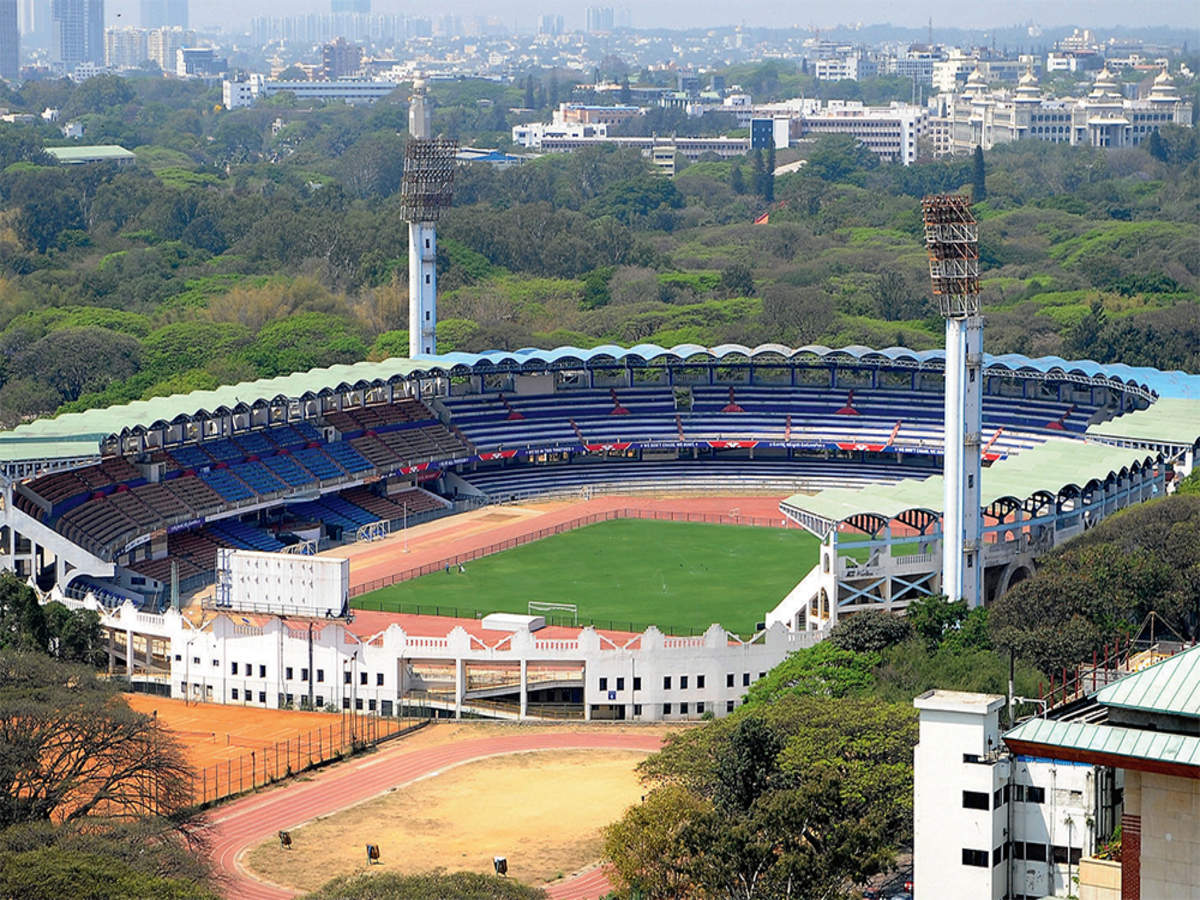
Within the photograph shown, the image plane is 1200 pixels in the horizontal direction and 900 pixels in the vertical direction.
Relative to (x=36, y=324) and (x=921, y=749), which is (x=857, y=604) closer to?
(x=921, y=749)

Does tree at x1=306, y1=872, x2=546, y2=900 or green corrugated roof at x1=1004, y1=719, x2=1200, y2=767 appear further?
tree at x1=306, y1=872, x2=546, y2=900

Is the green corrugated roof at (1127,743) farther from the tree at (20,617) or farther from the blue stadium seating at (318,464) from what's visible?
the blue stadium seating at (318,464)

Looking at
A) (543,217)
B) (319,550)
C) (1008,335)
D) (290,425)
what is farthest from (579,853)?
(543,217)

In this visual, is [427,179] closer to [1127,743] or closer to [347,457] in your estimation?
[347,457]

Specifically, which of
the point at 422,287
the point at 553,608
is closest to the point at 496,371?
the point at 422,287

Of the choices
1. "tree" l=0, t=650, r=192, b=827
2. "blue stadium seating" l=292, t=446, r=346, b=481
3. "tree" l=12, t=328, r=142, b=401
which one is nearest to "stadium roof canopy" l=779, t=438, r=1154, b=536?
"blue stadium seating" l=292, t=446, r=346, b=481

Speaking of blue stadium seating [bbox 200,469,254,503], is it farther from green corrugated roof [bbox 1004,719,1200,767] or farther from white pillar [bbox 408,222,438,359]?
green corrugated roof [bbox 1004,719,1200,767]
